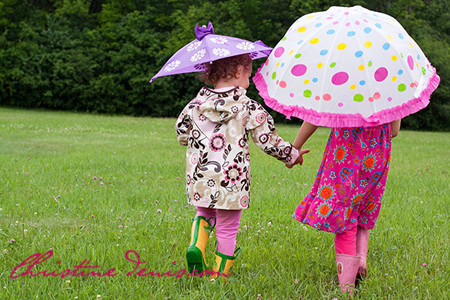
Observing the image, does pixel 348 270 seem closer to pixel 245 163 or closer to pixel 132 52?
pixel 245 163

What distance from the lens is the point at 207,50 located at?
3.04 metres

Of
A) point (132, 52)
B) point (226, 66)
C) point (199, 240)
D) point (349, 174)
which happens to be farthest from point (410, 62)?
point (132, 52)

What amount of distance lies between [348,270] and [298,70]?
4.41 ft

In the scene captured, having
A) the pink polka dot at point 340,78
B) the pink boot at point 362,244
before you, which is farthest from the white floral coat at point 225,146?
the pink boot at point 362,244

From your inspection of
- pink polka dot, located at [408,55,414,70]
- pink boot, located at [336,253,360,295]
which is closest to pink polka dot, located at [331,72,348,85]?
pink polka dot, located at [408,55,414,70]

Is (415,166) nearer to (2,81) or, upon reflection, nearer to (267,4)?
(267,4)

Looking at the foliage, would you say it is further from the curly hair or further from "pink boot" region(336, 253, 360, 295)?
"pink boot" region(336, 253, 360, 295)


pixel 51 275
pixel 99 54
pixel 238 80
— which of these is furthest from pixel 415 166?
pixel 99 54

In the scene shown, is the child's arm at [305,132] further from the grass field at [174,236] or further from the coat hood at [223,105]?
the grass field at [174,236]

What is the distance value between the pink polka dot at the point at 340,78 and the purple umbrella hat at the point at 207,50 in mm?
568

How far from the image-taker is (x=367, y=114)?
273cm

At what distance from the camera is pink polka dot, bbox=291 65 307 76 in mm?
2856

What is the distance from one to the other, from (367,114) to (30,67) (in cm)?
3354

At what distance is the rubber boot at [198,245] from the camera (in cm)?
316
